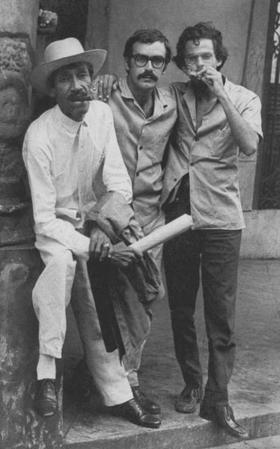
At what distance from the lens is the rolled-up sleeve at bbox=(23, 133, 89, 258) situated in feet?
15.6

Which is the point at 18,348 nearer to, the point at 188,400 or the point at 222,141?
the point at 188,400

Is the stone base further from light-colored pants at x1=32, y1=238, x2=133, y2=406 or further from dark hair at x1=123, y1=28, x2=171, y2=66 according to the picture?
dark hair at x1=123, y1=28, x2=171, y2=66

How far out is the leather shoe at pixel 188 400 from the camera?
557 centimetres

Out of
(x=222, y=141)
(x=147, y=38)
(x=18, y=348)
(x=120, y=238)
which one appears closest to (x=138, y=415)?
(x=18, y=348)

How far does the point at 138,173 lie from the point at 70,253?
0.77m

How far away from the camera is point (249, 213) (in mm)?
9766

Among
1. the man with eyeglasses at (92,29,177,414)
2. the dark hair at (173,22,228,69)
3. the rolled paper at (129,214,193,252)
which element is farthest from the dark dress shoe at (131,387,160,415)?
the dark hair at (173,22,228,69)

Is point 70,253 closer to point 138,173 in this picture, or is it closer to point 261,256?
point 138,173

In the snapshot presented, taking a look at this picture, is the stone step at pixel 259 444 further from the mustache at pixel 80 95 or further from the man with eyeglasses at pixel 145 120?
the mustache at pixel 80 95

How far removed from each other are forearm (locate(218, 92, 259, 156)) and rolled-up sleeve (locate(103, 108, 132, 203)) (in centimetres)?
55

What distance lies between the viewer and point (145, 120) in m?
5.32

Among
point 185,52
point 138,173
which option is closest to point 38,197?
point 138,173

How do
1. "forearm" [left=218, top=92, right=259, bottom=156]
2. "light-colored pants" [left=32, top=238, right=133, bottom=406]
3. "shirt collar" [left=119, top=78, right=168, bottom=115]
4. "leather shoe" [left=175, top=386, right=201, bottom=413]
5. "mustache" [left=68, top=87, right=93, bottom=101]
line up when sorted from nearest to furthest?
"light-colored pants" [left=32, top=238, right=133, bottom=406] → "mustache" [left=68, top=87, right=93, bottom=101] → "forearm" [left=218, top=92, right=259, bottom=156] → "shirt collar" [left=119, top=78, right=168, bottom=115] → "leather shoe" [left=175, top=386, right=201, bottom=413]

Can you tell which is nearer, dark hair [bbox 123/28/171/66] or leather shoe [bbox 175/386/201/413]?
dark hair [bbox 123/28/171/66]
